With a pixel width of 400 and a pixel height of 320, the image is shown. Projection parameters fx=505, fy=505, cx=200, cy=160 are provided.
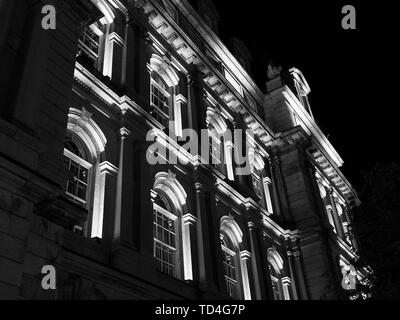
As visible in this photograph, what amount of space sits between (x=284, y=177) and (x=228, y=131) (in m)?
5.89

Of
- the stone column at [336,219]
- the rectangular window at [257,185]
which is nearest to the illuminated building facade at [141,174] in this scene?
the rectangular window at [257,185]

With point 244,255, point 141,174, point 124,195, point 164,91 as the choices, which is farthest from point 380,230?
point 164,91

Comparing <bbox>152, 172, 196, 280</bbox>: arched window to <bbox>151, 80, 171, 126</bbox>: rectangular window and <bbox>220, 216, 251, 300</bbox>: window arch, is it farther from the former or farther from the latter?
<bbox>151, 80, 171, 126</bbox>: rectangular window

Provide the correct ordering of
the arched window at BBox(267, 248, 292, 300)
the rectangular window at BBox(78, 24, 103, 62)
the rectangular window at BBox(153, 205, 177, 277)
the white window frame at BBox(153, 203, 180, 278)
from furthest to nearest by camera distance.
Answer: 1. the arched window at BBox(267, 248, 292, 300)
2. the rectangular window at BBox(78, 24, 103, 62)
3. the white window frame at BBox(153, 203, 180, 278)
4. the rectangular window at BBox(153, 205, 177, 277)

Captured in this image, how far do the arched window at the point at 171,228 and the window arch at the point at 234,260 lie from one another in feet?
8.01

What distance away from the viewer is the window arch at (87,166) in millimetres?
14234

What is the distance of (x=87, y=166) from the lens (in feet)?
50.1

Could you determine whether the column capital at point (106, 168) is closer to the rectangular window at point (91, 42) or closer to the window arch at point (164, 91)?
the rectangular window at point (91, 42)

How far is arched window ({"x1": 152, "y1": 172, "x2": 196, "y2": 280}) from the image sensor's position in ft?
54.7

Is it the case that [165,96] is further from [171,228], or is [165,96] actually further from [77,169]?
[77,169]

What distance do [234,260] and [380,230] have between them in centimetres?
589

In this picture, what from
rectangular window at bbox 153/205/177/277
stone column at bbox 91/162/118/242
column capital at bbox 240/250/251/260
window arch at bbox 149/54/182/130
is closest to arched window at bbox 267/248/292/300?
column capital at bbox 240/250/251/260

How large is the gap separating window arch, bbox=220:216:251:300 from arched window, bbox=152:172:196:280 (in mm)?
2441

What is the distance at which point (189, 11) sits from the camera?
87.9 feet
